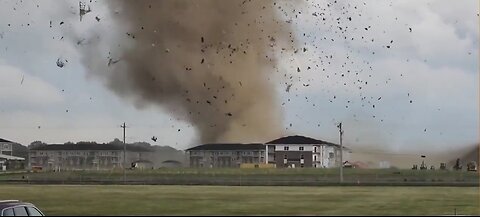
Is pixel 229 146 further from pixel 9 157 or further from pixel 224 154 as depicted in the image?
pixel 9 157

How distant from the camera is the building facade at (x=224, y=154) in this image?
17850 cm

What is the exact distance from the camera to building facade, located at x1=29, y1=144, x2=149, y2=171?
166000mm

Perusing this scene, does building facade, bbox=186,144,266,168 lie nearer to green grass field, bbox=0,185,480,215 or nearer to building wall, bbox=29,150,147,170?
building wall, bbox=29,150,147,170

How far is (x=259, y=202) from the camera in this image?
4900 centimetres

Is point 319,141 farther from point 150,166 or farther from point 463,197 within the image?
point 463,197

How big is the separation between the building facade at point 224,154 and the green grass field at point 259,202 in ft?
378

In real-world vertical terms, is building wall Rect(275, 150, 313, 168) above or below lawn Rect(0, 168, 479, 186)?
above

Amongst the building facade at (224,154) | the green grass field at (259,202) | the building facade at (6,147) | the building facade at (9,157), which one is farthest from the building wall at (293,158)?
the green grass field at (259,202)

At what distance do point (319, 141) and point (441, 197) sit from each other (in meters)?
113

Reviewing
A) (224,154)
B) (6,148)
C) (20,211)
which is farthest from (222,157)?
(20,211)

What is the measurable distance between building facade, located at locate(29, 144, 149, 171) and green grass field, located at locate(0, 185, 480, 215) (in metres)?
99.3

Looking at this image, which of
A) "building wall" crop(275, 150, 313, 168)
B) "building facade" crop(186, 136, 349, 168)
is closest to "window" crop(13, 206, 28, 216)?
"building facade" crop(186, 136, 349, 168)

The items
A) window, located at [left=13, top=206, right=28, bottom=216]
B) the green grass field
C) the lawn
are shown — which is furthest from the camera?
the lawn

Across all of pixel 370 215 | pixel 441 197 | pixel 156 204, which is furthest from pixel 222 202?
pixel 441 197
